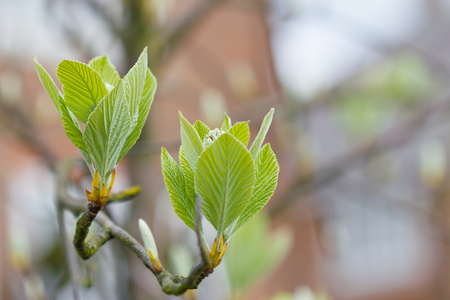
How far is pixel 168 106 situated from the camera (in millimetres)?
2805

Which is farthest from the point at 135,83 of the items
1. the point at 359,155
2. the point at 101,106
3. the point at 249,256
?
the point at 359,155

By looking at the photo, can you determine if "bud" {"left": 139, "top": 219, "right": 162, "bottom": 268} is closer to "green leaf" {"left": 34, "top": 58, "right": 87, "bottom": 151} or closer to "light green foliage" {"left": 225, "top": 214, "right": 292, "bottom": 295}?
"green leaf" {"left": 34, "top": 58, "right": 87, "bottom": 151}

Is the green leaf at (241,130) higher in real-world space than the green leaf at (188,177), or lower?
higher

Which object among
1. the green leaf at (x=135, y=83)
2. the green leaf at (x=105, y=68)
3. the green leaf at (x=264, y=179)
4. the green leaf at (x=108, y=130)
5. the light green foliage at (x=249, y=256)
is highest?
the green leaf at (x=105, y=68)

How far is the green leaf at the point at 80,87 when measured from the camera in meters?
0.20

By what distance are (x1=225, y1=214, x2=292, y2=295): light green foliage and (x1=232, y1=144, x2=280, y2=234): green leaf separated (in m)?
0.24

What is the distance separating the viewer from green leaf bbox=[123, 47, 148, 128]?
195mm

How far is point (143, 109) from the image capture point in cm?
22

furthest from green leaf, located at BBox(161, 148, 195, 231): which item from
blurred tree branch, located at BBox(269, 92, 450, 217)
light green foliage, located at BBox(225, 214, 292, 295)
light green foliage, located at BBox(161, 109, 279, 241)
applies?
blurred tree branch, located at BBox(269, 92, 450, 217)

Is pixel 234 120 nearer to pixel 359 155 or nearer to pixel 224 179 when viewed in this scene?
pixel 359 155

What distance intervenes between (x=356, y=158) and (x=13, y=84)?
553 mm

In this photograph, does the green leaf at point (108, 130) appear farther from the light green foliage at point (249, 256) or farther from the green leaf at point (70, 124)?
the light green foliage at point (249, 256)

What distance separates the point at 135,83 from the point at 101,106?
18mm

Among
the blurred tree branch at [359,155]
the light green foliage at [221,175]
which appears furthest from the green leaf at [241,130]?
the blurred tree branch at [359,155]
